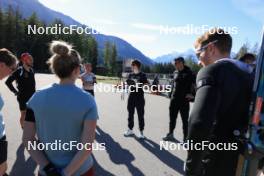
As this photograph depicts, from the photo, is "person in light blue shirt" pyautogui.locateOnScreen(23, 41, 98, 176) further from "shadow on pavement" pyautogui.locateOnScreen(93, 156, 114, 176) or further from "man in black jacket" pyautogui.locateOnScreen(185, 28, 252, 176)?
"shadow on pavement" pyautogui.locateOnScreen(93, 156, 114, 176)

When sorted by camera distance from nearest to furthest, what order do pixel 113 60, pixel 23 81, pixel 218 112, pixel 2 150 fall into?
1. pixel 218 112
2. pixel 2 150
3. pixel 23 81
4. pixel 113 60

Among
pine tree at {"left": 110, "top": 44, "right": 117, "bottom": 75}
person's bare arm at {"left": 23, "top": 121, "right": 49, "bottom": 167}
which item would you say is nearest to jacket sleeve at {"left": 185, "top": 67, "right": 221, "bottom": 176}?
person's bare arm at {"left": 23, "top": 121, "right": 49, "bottom": 167}

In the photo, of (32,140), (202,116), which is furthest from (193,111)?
(32,140)

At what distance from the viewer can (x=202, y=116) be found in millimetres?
2113

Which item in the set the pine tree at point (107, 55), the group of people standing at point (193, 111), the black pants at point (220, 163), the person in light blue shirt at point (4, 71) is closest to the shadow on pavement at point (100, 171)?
the person in light blue shirt at point (4, 71)

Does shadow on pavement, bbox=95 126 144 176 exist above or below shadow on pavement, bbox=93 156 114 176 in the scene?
below

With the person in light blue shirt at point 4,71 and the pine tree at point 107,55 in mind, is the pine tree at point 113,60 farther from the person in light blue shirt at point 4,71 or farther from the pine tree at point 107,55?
the person in light blue shirt at point 4,71

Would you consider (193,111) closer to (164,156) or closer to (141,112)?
(164,156)

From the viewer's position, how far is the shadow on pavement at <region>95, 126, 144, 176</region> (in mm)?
5561

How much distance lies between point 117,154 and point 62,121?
13.9 ft

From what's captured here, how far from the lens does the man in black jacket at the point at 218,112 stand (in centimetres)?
213

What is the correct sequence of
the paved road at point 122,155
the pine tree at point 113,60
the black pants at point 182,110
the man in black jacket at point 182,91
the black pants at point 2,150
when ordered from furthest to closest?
the pine tree at point 113,60 < the black pants at point 182,110 < the man in black jacket at point 182,91 < the paved road at point 122,155 < the black pants at point 2,150

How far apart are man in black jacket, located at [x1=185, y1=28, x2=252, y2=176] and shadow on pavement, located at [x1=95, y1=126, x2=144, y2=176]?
321 centimetres

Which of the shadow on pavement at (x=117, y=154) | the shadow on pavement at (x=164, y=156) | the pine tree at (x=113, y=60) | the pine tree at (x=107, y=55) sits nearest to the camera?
the shadow on pavement at (x=117, y=154)
